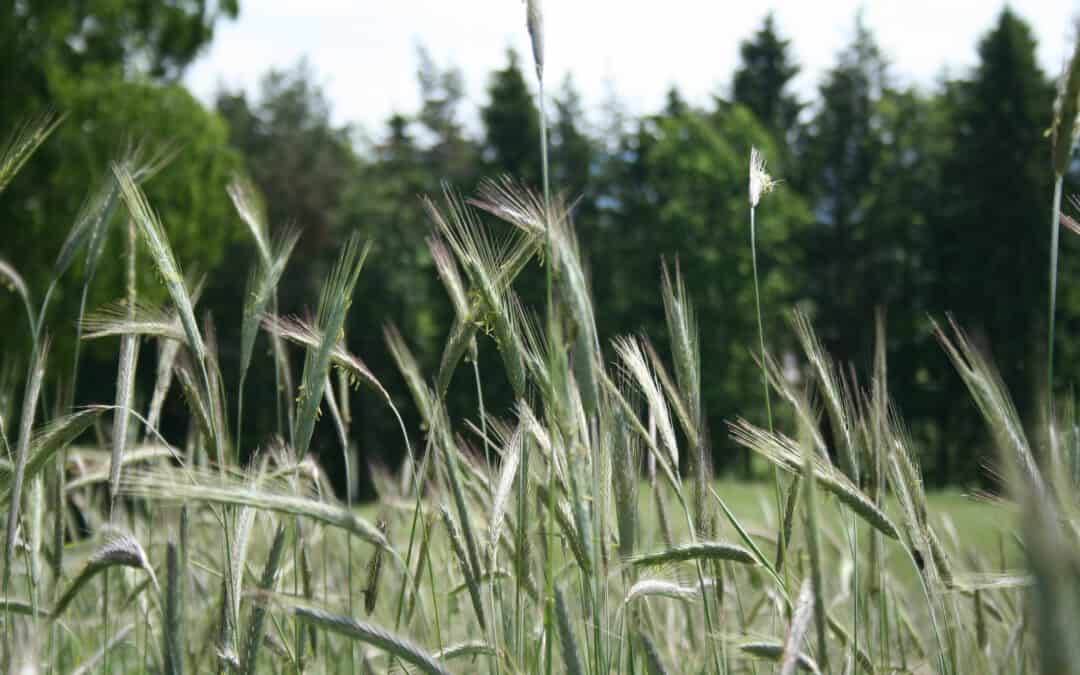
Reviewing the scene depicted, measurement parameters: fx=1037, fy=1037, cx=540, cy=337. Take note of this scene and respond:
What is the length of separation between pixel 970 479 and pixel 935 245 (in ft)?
25.3

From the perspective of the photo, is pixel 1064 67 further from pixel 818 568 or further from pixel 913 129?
pixel 913 129

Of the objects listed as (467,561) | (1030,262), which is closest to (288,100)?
(1030,262)

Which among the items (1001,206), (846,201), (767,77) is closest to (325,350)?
(1001,206)

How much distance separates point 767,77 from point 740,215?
8.30 meters

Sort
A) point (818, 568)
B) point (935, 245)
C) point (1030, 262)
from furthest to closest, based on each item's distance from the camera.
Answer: point (935, 245)
point (1030, 262)
point (818, 568)

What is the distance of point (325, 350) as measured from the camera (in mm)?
1566

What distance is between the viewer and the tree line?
98.0ft

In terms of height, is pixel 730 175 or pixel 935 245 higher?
pixel 730 175

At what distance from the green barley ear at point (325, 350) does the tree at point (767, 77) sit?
40460mm

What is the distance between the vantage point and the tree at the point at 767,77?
4075 centimetres

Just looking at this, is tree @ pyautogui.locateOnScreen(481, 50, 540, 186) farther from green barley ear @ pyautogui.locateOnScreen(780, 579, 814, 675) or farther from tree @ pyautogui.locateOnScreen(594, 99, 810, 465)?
green barley ear @ pyautogui.locateOnScreen(780, 579, 814, 675)

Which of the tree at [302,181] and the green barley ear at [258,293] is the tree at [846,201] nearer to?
the tree at [302,181]

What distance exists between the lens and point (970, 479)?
3347 cm

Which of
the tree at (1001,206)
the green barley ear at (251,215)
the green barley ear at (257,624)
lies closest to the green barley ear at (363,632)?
the green barley ear at (257,624)
